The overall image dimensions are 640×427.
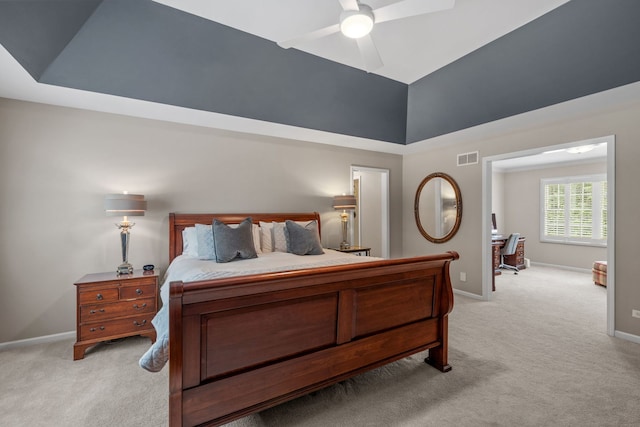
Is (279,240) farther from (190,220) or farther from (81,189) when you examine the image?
(81,189)

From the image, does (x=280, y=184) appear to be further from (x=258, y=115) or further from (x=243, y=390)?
(x=243, y=390)

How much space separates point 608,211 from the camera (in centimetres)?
313

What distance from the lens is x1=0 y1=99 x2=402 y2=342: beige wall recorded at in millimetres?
2865

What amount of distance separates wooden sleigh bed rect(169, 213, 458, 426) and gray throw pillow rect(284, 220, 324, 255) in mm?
1602

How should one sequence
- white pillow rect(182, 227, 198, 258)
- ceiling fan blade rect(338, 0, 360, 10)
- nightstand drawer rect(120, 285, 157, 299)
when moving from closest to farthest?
ceiling fan blade rect(338, 0, 360, 10) → nightstand drawer rect(120, 285, 157, 299) → white pillow rect(182, 227, 198, 258)

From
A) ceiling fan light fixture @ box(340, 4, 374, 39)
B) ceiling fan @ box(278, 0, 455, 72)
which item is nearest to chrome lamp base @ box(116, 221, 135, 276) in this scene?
ceiling fan @ box(278, 0, 455, 72)

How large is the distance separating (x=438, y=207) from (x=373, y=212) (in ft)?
4.90

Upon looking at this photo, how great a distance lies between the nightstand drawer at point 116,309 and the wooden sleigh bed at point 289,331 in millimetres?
1738

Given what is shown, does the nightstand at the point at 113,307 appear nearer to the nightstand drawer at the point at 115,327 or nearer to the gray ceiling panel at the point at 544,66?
the nightstand drawer at the point at 115,327

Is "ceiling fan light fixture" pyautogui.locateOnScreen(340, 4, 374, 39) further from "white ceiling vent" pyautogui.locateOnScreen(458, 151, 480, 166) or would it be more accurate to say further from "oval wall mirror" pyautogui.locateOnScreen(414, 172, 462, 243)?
"oval wall mirror" pyautogui.locateOnScreen(414, 172, 462, 243)

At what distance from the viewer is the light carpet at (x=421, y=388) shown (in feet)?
6.06

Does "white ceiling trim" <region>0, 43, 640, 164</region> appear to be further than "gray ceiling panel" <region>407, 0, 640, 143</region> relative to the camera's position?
Yes

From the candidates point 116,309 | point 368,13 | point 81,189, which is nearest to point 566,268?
point 368,13

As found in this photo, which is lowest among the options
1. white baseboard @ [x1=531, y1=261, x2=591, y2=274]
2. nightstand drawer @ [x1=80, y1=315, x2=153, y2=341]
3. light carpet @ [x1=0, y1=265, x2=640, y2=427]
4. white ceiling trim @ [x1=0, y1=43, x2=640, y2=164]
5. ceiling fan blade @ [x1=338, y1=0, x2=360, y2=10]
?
light carpet @ [x1=0, y1=265, x2=640, y2=427]
